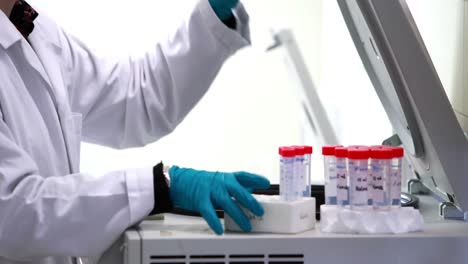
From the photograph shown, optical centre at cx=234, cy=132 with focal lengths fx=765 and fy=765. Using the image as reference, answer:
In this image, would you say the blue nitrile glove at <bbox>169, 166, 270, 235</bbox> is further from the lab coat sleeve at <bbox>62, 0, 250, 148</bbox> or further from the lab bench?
the lab coat sleeve at <bbox>62, 0, 250, 148</bbox>

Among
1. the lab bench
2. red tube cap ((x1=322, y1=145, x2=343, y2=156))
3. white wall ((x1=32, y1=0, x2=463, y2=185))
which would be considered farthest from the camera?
white wall ((x1=32, y1=0, x2=463, y2=185))

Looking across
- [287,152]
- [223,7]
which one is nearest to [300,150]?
[287,152]

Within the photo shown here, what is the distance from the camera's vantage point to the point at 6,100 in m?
1.31

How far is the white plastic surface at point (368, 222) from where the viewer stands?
107 centimetres

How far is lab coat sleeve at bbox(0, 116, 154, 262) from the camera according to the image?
1.16 meters

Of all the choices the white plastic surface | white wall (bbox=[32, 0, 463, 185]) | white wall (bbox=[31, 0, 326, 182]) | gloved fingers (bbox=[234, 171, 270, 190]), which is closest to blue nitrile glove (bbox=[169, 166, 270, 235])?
gloved fingers (bbox=[234, 171, 270, 190])

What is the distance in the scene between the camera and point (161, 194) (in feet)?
3.90

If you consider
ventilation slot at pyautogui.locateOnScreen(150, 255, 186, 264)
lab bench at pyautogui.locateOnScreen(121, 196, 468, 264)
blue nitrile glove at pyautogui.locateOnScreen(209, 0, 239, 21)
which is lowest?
ventilation slot at pyautogui.locateOnScreen(150, 255, 186, 264)

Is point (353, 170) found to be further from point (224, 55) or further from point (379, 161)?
point (224, 55)

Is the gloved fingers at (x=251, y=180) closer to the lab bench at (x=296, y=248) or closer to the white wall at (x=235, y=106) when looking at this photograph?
the lab bench at (x=296, y=248)

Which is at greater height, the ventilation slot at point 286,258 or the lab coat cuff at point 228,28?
the lab coat cuff at point 228,28

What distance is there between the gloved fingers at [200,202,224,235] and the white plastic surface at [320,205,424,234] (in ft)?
0.49

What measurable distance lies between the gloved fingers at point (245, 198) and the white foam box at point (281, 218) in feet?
0.04

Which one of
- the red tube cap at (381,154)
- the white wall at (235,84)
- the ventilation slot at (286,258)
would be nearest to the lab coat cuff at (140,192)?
the ventilation slot at (286,258)
